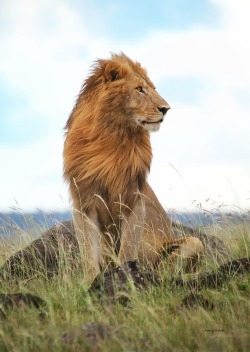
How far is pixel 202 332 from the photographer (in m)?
4.17

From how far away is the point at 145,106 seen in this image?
6816 mm

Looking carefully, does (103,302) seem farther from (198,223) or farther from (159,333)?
(198,223)

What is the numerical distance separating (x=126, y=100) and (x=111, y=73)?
1.06 ft

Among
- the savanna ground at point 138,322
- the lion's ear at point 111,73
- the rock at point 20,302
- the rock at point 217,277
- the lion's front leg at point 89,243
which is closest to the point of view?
the savanna ground at point 138,322

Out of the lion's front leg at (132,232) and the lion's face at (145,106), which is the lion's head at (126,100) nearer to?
the lion's face at (145,106)

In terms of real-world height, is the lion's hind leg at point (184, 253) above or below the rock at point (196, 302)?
above

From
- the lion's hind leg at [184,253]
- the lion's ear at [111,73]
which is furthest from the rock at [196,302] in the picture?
the lion's ear at [111,73]

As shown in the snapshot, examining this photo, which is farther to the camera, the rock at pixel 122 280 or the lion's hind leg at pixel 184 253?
the lion's hind leg at pixel 184 253

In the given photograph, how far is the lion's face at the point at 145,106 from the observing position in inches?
268

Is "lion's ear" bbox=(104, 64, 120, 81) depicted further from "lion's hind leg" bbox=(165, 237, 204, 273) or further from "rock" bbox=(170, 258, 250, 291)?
"rock" bbox=(170, 258, 250, 291)

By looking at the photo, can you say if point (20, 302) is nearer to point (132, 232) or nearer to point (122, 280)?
point (122, 280)

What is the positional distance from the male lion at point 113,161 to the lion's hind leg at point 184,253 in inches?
0.7

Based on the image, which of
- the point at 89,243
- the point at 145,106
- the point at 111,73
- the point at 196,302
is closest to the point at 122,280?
the point at 196,302

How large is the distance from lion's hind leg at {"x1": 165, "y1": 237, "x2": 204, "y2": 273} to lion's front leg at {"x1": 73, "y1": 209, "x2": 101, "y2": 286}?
0.82 metres
